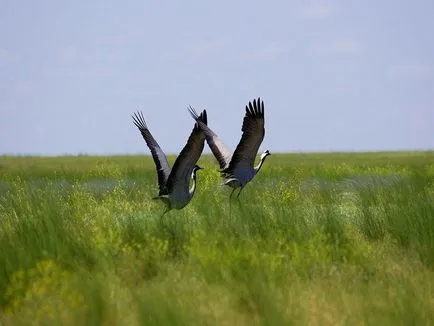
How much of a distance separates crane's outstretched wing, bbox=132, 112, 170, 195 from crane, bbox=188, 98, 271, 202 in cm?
65

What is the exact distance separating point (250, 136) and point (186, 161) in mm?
1761

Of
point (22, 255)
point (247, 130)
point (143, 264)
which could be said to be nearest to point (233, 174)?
point (247, 130)

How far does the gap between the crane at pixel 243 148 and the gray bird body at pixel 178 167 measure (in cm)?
68

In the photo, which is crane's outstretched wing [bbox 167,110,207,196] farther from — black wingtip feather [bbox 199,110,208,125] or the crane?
the crane

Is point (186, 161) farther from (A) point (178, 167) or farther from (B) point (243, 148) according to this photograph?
(B) point (243, 148)

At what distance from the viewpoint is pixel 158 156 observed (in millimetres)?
10414

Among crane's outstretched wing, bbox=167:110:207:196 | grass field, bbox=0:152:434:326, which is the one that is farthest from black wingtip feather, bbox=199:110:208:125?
grass field, bbox=0:152:434:326

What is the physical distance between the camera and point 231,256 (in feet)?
25.7

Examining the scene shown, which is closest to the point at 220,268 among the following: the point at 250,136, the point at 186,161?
the point at 186,161

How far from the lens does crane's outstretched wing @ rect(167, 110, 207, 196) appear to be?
9.56 m

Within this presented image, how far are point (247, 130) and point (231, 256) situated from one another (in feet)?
12.3

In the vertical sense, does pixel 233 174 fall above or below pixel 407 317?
above

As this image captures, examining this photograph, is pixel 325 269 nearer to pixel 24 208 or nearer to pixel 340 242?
pixel 340 242

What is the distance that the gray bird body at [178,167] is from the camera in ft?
31.6
